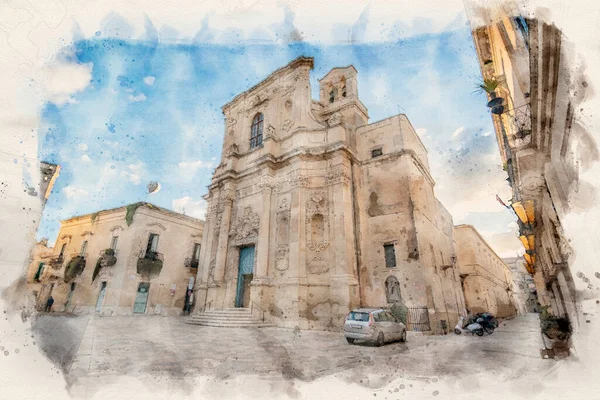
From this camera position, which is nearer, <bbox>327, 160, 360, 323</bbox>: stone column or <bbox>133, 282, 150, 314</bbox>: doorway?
<bbox>327, 160, 360, 323</bbox>: stone column

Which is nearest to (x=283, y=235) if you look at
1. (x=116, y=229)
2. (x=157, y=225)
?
(x=116, y=229)

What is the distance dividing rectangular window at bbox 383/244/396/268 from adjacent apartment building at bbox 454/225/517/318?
10.4 metres

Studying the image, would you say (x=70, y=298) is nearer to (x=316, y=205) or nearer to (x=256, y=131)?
(x=316, y=205)

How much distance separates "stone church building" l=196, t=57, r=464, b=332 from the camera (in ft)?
35.8

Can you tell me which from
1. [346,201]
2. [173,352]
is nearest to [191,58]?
[173,352]

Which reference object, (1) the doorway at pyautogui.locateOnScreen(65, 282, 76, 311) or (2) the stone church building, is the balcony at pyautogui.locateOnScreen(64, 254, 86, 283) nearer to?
(1) the doorway at pyautogui.locateOnScreen(65, 282, 76, 311)

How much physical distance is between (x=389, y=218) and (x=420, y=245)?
1.75m

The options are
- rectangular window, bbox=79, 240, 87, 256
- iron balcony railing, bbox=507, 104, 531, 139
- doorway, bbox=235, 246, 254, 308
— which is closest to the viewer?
iron balcony railing, bbox=507, 104, 531, 139

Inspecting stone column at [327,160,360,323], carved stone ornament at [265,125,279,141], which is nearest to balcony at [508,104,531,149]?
stone column at [327,160,360,323]

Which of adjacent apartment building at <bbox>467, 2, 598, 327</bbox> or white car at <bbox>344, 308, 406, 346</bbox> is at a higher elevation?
adjacent apartment building at <bbox>467, 2, 598, 327</bbox>

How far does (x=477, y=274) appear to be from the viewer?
62.0 feet

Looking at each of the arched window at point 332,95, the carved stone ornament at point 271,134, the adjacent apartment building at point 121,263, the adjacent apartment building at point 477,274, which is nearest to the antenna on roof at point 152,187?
the adjacent apartment building at point 121,263

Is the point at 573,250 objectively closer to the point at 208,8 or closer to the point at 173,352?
the point at 208,8

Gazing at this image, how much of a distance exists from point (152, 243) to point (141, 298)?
3431mm
